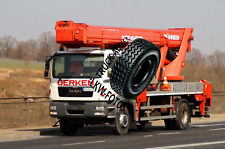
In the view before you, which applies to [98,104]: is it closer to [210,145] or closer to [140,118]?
[140,118]

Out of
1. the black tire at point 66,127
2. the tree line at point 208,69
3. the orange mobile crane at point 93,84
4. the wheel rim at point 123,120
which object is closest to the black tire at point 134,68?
the orange mobile crane at point 93,84

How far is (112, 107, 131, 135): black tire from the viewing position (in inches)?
695

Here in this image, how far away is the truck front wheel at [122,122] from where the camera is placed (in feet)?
57.9

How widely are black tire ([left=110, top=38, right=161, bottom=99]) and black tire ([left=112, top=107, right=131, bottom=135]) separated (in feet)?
1.83

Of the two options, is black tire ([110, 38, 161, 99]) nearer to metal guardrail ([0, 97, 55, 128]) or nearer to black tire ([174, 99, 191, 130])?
black tire ([174, 99, 191, 130])

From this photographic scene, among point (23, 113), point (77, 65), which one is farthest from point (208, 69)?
point (77, 65)

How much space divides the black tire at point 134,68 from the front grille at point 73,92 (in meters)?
0.89

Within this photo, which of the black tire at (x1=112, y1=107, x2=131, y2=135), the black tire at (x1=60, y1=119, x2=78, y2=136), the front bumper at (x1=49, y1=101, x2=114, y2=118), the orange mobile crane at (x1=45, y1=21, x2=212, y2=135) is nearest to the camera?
the front bumper at (x1=49, y1=101, x2=114, y2=118)

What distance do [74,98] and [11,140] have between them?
2.46 meters

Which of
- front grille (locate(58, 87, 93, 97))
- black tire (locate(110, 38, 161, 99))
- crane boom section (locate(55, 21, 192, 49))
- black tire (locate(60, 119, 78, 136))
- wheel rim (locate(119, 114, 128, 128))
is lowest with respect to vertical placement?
black tire (locate(60, 119, 78, 136))

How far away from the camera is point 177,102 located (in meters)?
21.0

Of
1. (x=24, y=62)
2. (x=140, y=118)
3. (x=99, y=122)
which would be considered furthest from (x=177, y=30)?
(x=24, y=62)

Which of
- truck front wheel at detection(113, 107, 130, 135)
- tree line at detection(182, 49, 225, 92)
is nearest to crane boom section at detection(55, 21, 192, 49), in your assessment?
truck front wheel at detection(113, 107, 130, 135)

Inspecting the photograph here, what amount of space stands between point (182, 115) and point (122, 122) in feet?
13.1
